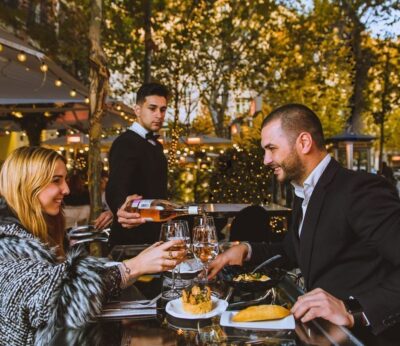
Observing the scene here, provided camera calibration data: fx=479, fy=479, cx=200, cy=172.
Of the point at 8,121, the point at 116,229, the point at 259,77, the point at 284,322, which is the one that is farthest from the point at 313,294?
the point at 259,77

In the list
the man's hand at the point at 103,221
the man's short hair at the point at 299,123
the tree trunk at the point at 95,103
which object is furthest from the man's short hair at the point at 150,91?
the tree trunk at the point at 95,103

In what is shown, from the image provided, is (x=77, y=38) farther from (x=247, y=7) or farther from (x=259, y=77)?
(x=259, y=77)

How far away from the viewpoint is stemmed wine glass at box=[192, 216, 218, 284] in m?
2.22

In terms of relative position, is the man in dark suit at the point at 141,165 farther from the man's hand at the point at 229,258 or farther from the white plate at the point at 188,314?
the white plate at the point at 188,314

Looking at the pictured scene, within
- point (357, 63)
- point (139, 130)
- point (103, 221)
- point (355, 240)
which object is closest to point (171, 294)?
point (355, 240)

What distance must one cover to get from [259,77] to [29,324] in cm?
2006

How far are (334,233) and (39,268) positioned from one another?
1281 millimetres

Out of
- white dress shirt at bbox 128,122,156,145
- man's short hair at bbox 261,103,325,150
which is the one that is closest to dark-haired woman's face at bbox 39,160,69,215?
man's short hair at bbox 261,103,325,150

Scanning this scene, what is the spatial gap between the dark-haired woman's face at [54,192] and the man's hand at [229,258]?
80 centimetres

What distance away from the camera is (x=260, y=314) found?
1719 mm

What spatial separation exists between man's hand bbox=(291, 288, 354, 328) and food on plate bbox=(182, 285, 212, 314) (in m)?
0.32

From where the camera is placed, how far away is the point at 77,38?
17562 mm

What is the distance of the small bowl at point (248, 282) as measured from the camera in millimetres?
2082

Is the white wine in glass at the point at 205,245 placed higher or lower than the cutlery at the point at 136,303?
higher
